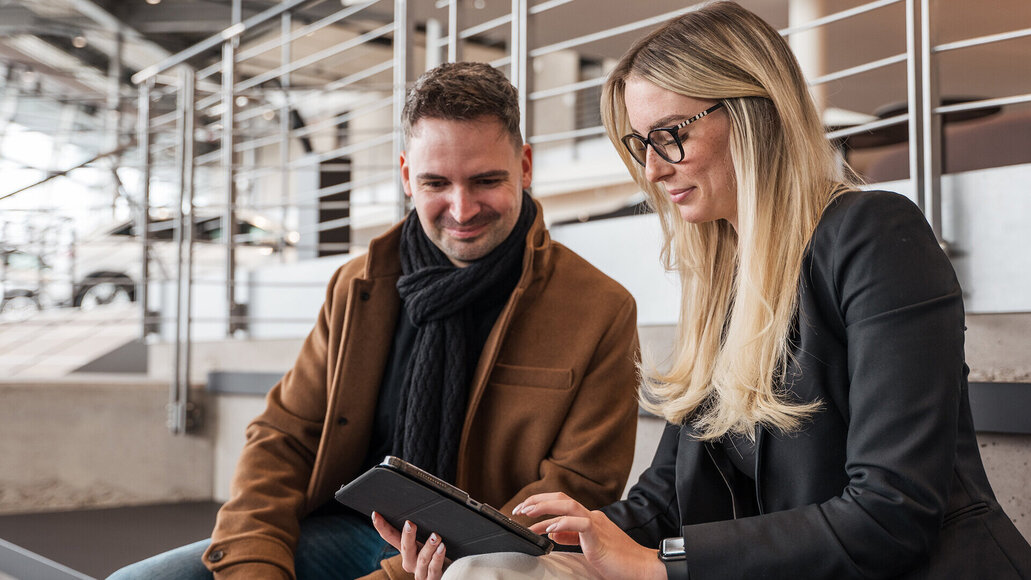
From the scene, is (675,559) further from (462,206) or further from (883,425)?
(462,206)

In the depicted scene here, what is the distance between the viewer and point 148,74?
429 centimetres

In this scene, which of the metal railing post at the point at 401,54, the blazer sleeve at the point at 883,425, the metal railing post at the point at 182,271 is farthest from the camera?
the metal railing post at the point at 182,271

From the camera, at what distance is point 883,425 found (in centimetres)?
105

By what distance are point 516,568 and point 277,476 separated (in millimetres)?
789

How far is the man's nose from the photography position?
1786 millimetres

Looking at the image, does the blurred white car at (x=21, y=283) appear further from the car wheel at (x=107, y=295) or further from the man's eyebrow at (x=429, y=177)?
the man's eyebrow at (x=429, y=177)

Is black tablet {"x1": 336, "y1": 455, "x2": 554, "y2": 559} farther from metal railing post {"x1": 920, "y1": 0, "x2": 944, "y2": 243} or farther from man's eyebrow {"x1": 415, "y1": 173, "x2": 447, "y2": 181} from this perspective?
metal railing post {"x1": 920, "y1": 0, "x2": 944, "y2": 243}

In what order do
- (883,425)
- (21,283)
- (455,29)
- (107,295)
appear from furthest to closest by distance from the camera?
(107,295), (21,283), (455,29), (883,425)

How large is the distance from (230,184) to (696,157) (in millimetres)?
3121

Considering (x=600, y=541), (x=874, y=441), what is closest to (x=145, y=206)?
(x=600, y=541)

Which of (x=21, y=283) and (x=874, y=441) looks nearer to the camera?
(x=874, y=441)

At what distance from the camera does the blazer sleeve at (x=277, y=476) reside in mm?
1702

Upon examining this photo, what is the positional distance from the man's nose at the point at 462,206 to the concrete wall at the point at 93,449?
2374 mm

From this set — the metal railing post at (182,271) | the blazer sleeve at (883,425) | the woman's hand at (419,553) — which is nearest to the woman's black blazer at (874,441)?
the blazer sleeve at (883,425)
